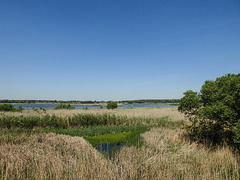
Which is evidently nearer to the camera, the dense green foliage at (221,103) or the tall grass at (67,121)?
the dense green foliage at (221,103)

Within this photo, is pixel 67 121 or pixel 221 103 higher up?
pixel 221 103

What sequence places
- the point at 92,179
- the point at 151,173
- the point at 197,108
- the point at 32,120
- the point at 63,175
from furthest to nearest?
the point at 32,120 → the point at 197,108 → the point at 151,173 → the point at 63,175 → the point at 92,179

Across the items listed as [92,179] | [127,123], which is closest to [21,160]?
[92,179]

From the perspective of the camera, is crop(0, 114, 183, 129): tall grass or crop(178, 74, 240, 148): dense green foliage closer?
crop(178, 74, 240, 148): dense green foliage

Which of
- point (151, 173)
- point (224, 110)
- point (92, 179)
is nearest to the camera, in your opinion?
point (92, 179)

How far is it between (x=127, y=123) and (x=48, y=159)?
13.2 meters

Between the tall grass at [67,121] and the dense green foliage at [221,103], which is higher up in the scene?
the dense green foliage at [221,103]

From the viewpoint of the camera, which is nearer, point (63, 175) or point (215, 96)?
point (63, 175)

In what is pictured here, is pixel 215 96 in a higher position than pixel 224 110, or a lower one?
higher

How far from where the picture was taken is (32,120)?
48.5ft

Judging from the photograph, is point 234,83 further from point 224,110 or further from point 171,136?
point 171,136

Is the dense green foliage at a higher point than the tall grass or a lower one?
higher

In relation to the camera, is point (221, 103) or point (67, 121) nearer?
point (221, 103)

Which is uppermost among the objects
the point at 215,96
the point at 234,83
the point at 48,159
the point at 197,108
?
the point at 234,83
